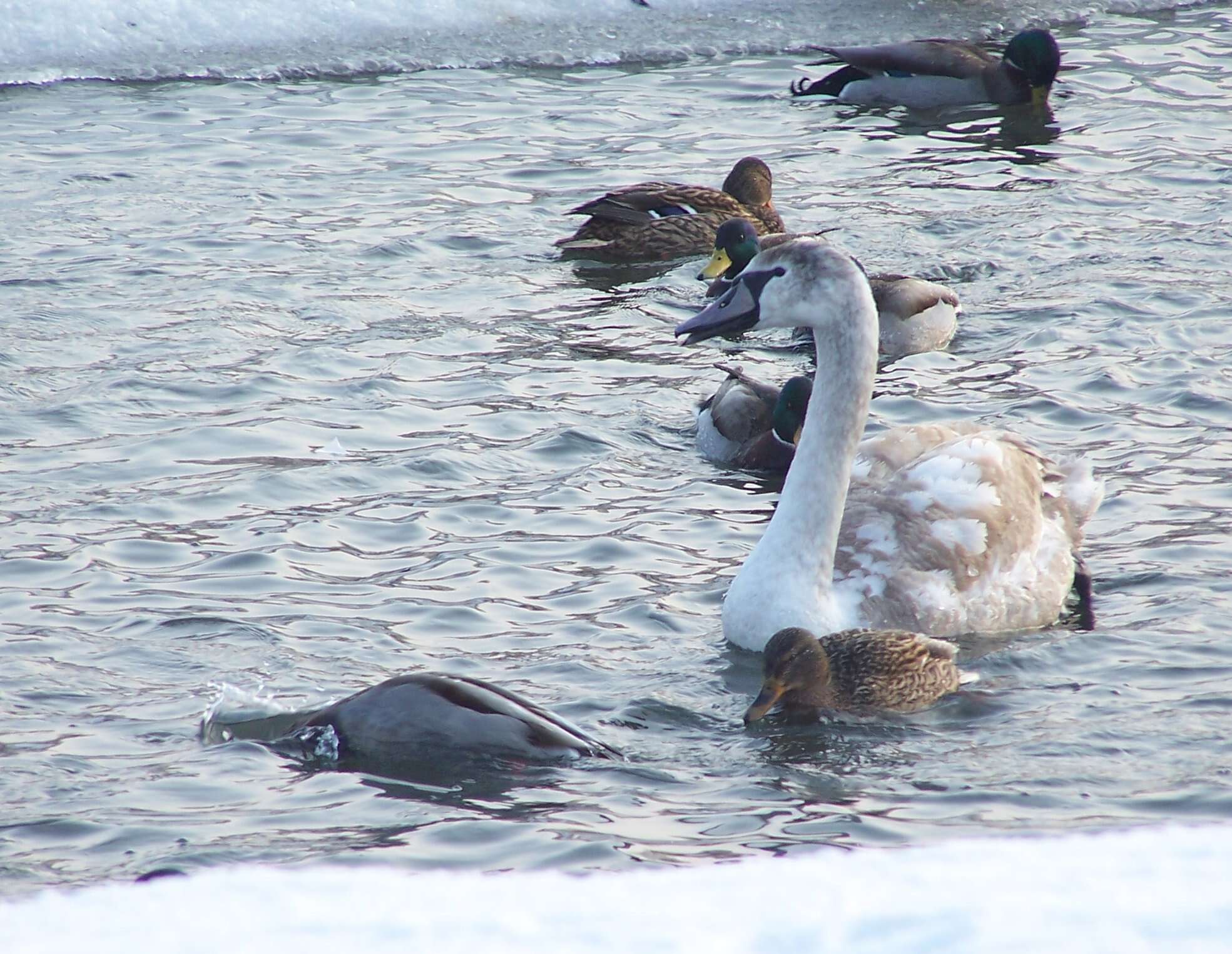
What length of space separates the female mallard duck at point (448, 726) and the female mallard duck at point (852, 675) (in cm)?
71

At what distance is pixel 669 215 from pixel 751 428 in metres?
3.37

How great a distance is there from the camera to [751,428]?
29.6 feet

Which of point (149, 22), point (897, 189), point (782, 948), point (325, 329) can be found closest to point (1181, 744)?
point (782, 948)

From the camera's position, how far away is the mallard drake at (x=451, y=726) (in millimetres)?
5625

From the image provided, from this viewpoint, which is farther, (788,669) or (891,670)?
(891,670)

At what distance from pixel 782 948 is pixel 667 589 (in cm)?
468

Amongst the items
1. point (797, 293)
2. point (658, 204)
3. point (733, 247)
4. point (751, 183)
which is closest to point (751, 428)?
point (797, 293)

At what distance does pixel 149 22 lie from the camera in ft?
51.6

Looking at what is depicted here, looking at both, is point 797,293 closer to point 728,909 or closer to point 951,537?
point 951,537

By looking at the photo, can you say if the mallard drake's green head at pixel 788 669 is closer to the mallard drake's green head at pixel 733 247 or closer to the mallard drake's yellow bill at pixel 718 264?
the mallard drake's green head at pixel 733 247

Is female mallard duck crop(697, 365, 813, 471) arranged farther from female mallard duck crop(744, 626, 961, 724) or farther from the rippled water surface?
female mallard duck crop(744, 626, 961, 724)

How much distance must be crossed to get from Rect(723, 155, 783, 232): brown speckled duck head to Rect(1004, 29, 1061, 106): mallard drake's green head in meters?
3.59

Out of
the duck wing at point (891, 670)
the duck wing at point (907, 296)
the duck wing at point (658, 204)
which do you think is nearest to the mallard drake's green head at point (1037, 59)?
the duck wing at point (658, 204)

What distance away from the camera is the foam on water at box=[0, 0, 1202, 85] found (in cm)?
1538
